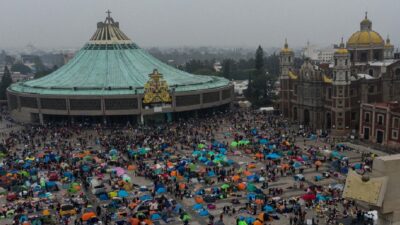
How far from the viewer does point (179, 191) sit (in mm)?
36812

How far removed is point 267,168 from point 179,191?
9.88m

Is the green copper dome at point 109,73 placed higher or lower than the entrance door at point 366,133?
higher

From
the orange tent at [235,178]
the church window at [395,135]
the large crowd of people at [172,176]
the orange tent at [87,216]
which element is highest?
the church window at [395,135]

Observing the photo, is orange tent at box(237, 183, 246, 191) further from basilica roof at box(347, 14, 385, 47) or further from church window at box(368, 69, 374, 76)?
basilica roof at box(347, 14, 385, 47)

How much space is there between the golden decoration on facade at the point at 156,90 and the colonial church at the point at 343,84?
17771 millimetres

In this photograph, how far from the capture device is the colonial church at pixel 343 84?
59.7 metres

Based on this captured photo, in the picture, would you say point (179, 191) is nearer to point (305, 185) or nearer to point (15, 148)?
point (305, 185)

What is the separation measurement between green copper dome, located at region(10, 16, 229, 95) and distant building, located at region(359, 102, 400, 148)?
28.1 meters

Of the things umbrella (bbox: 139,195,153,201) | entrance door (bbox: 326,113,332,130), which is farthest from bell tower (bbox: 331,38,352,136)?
umbrella (bbox: 139,195,153,201)

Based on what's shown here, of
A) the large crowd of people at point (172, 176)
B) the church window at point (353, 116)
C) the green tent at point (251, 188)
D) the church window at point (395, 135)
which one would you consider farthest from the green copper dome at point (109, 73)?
the green tent at point (251, 188)

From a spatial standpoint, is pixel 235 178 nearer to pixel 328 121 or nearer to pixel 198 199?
pixel 198 199

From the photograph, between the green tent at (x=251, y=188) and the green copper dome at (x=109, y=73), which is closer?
the green tent at (x=251, y=188)

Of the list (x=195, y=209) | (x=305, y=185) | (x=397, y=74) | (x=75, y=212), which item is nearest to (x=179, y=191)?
(x=195, y=209)

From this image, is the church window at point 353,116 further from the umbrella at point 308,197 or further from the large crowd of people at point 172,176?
the umbrella at point 308,197
